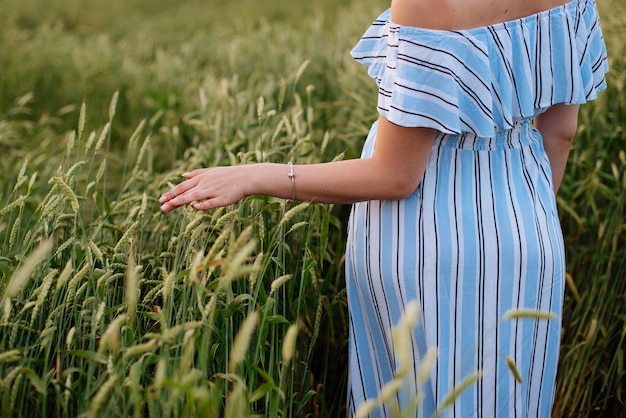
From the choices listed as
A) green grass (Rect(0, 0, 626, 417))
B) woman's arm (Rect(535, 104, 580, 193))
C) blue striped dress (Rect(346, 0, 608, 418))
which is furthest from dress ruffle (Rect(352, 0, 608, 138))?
green grass (Rect(0, 0, 626, 417))

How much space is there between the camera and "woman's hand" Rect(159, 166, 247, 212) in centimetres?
152

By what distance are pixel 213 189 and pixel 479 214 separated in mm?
577

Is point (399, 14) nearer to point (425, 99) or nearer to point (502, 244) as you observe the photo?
point (425, 99)

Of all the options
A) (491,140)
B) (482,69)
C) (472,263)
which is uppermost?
(482,69)

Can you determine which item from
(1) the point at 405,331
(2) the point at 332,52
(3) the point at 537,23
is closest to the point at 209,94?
(2) the point at 332,52

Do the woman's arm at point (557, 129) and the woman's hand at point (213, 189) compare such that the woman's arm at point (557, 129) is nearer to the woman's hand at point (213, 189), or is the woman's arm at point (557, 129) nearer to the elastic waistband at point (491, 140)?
the elastic waistband at point (491, 140)

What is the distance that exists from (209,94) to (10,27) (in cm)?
236

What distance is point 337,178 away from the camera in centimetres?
154

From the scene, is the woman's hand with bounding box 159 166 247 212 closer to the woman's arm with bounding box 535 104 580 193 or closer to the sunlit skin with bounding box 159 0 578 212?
the sunlit skin with bounding box 159 0 578 212

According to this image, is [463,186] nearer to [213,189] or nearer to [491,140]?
[491,140]

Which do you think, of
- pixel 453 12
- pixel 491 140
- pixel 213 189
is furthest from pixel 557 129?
pixel 213 189

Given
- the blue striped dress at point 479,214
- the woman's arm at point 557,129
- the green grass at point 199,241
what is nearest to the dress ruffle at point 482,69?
the blue striped dress at point 479,214

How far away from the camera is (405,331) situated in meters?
0.97

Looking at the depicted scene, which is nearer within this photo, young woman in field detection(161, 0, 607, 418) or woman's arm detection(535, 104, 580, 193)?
young woman in field detection(161, 0, 607, 418)
